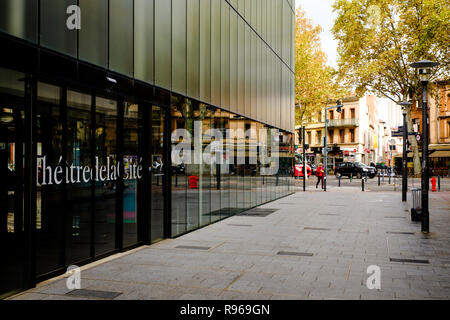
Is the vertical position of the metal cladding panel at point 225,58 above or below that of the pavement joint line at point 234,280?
above

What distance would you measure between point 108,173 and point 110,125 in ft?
3.02

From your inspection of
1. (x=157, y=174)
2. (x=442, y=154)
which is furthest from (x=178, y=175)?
(x=442, y=154)

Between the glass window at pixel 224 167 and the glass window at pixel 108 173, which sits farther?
the glass window at pixel 224 167

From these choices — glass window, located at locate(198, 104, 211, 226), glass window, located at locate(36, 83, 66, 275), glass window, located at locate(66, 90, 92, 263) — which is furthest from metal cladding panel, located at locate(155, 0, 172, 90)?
glass window, located at locate(36, 83, 66, 275)

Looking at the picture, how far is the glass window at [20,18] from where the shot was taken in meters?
5.46

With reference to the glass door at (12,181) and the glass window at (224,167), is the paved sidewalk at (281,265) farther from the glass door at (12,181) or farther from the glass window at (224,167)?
the glass window at (224,167)

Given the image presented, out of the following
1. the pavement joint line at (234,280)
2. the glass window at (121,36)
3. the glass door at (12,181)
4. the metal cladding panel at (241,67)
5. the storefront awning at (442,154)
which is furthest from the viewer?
the storefront awning at (442,154)

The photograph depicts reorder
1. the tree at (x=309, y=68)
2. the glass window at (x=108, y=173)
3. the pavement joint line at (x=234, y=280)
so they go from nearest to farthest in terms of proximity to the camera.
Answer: the pavement joint line at (x=234, y=280)
the glass window at (x=108, y=173)
the tree at (x=309, y=68)

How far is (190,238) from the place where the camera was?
34.2 ft

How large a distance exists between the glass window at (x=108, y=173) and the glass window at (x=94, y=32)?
0.80 meters

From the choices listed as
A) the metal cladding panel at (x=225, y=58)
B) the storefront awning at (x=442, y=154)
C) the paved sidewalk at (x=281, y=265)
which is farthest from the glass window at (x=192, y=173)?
the storefront awning at (x=442, y=154)

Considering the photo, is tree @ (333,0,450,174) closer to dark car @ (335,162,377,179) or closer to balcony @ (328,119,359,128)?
dark car @ (335,162,377,179)
